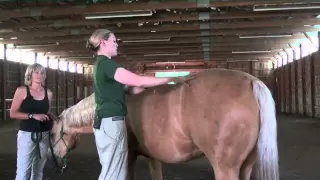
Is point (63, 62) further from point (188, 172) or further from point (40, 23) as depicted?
point (188, 172)

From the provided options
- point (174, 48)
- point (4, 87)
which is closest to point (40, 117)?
point (4, 87)

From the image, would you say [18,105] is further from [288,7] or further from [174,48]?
[174,48]

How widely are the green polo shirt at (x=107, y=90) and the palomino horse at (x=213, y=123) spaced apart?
0.57 meters

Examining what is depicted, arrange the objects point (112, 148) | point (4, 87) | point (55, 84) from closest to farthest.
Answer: point (112, 148) < point (4, 87) < point (55, 84)

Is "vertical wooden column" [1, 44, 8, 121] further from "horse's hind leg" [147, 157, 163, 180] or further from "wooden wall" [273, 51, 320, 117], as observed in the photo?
"horse's hind leg" [147, 157, 163, 180]

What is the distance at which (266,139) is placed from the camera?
2.79m

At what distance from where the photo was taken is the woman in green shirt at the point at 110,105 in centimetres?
265

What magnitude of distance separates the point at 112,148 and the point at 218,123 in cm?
83

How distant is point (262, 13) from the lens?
13.0 m

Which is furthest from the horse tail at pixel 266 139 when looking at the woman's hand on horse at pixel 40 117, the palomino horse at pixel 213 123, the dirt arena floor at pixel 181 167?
the dirt arena floor at pixel 181 167

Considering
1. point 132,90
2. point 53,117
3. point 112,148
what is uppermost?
point 132,90

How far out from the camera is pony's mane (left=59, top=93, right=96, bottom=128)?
3.72 m

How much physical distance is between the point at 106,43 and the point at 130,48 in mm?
18791

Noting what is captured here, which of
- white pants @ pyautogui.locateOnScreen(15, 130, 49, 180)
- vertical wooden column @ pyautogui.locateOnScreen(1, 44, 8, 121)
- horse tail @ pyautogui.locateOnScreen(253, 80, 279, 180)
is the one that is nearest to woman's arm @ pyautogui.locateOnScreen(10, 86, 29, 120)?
white pants @ pyautogui.locateOnScreen(15, 130, 49, 180)
